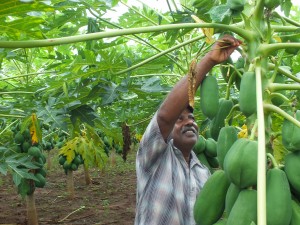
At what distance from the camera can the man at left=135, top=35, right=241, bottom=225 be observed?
7.15ft

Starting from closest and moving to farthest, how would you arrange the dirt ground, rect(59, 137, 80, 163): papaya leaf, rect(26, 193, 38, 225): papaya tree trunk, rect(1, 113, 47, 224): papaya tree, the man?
the man, rect(1, 113, 47, 224): papaya tree, rect(26, 193, 38, 225): papaya tree trunk, rect(59, 137, 80, 163): papaya leaf, the dirt ground

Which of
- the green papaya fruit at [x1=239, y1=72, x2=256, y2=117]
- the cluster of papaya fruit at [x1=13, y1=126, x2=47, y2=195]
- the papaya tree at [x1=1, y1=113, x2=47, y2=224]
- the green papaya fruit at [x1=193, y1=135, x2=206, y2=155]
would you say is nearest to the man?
the green papaya fruit at [x1=193, y1=135, x2=206, y2=155]

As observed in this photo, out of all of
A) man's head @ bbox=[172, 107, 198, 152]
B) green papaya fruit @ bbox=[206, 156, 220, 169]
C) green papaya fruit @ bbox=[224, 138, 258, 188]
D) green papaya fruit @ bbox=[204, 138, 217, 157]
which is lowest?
green papaya fruit @ bbox=[206, 156, 220, 169]

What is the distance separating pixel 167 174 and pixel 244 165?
1242 mm

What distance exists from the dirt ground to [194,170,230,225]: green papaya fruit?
402 cm

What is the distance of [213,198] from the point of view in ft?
4.21

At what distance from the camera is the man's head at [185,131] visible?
250cm

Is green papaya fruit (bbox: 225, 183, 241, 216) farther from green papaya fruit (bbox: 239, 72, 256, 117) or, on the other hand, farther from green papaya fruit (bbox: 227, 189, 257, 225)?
green papaya fruit (bbox: 239, 72, 256, 117)

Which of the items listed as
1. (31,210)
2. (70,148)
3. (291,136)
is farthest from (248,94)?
(70,148)

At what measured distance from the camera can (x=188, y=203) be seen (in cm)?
241

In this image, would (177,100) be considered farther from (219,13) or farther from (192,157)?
(192,157)

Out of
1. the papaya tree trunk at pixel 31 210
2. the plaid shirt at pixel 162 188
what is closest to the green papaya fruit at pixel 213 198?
the plaid shirt at pixel 162 188

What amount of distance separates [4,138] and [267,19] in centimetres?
516

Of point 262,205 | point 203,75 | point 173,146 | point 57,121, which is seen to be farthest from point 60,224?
point 262,205
